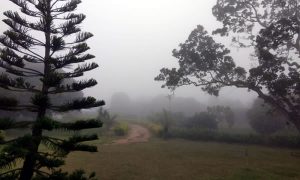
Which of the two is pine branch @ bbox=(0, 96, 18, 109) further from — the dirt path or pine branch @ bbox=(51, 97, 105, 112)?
the dirt path

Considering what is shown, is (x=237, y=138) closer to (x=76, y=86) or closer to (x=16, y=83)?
(x=76, y=86)

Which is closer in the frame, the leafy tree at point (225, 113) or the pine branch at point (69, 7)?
the pine branch at point (69, 7)

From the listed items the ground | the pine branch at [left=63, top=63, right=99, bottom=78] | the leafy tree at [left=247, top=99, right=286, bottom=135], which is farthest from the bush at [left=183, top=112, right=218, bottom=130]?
the pine branch at [left=63, top=63, right=99, bottom=78]

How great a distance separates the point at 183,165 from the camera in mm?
14984

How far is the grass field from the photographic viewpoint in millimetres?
12656

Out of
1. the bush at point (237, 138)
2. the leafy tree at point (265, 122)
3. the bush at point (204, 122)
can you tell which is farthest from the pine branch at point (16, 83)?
the bush at point (204, 122)

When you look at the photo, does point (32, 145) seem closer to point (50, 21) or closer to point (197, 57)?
point (50, 21)

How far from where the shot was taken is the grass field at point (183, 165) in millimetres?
12656

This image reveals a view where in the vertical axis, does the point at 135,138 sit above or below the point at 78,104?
below

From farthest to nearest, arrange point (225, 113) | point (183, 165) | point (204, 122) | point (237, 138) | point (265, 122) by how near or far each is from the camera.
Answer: point (225, 113)
point (204, 122)
point (265, 122)
point (237, 138)
point (183, 165)

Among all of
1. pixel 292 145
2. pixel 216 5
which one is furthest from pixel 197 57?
pixel 292 145

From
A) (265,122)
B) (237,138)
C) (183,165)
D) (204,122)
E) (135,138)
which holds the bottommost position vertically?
Answer: (183,165)

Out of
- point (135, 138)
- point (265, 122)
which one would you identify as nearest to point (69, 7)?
point (135, 138)

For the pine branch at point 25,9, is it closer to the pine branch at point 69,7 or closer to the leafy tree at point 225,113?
the pine branch at point 69,7
